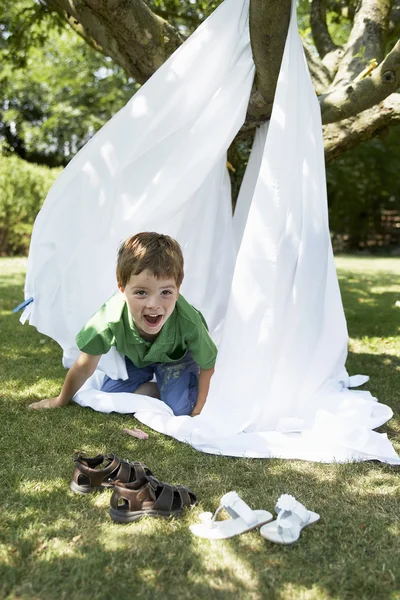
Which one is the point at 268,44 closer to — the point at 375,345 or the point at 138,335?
the point at 138,335

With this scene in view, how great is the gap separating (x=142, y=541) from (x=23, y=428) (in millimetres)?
1300

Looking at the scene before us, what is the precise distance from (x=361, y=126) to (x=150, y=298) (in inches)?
139

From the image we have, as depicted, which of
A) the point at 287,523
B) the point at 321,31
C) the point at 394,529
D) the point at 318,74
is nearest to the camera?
the point at 287,523

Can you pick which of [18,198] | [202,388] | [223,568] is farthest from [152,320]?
[18,198]

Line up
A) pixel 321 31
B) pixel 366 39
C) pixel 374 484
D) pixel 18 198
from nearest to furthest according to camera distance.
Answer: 1. pixel 374 484
2. pixel 366 39
3. pixel 321 31
4. pixel 18 198

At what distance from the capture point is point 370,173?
850 inches

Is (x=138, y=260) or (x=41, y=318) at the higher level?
(x=138, y=260)

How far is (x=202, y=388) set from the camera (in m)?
3.67

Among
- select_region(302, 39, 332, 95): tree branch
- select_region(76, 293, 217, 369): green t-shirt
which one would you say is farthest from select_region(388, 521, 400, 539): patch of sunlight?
select_region(302, 39, 332, 95): tree branch

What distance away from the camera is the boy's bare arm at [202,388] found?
3641 millimetres

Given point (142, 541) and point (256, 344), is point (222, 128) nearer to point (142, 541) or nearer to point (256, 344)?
point (256, 344)

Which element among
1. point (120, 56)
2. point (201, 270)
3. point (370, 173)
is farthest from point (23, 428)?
point (370, 173)

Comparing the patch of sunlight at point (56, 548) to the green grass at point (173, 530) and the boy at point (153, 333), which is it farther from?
the boy at point (153, 333)

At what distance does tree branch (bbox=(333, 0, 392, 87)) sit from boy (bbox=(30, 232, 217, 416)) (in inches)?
115
